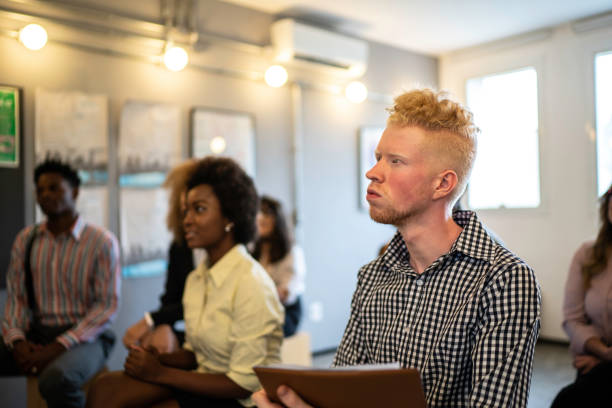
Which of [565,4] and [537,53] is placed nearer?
[565,4]

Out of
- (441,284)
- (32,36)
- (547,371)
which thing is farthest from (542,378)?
(32,36)

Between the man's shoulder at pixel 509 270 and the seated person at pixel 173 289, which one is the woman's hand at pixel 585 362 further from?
the seated person at pixel 173 289

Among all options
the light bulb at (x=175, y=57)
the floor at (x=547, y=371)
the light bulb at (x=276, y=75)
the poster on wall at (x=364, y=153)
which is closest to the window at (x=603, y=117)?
the floor at (x=547, y=371)

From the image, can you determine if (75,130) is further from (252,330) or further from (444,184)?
(444,184)

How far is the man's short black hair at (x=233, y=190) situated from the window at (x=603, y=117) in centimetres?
380

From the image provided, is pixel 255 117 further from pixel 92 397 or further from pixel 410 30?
pixel 92 397

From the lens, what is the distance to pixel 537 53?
201 inches

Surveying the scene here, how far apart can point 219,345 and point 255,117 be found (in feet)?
9.01

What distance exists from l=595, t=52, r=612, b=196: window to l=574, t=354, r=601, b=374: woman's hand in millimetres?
2833

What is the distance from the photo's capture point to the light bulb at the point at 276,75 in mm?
4199

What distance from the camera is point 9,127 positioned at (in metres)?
3.04

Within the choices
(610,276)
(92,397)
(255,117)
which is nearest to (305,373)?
(92,397)

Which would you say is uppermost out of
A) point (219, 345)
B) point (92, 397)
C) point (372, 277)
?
point (372, 277)

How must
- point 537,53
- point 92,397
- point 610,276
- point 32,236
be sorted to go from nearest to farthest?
1. point 92,397
2. point 610,276
3. point 32,236
4. point 537,53
